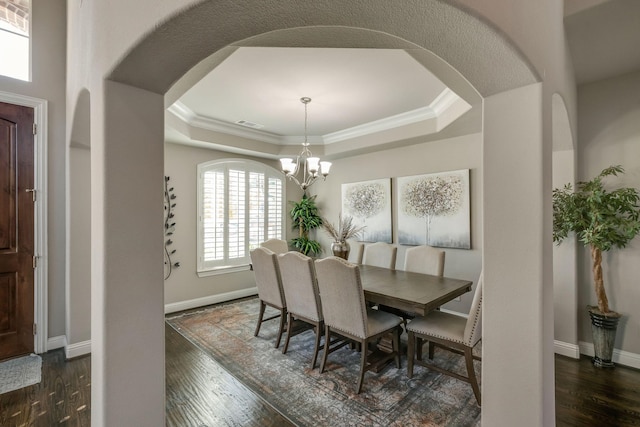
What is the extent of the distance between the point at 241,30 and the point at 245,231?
427 cm

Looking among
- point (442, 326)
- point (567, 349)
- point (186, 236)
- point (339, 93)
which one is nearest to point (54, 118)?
point (186, 236)

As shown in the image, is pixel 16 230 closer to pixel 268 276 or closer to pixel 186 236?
pixel 186 236

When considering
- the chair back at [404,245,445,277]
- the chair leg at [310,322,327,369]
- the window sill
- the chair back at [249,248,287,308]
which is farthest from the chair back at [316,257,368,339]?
the window sill

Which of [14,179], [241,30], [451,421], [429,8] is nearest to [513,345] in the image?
[451,421]

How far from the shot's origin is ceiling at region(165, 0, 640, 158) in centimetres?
214

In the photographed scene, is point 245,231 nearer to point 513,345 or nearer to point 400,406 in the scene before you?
point 400,406

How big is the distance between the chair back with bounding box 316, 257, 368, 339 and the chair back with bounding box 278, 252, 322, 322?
0.59 ft

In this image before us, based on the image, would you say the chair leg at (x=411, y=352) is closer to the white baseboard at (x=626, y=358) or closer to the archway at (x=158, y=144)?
the archway at (x=158, y=144)

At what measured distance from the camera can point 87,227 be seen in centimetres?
290

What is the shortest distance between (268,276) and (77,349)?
199 cm

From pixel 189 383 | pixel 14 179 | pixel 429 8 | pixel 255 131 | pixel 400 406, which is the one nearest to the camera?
pixel 429 8

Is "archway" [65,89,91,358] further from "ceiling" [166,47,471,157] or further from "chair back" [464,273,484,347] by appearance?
"chair back" [464,273,484,347]

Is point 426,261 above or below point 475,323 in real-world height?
above

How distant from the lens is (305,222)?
18.7 ft
